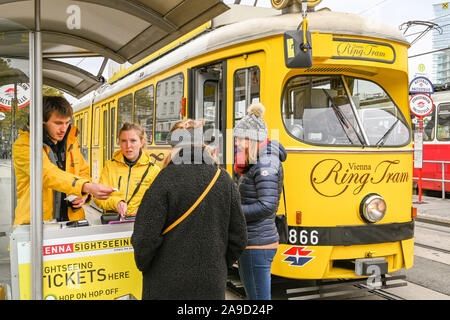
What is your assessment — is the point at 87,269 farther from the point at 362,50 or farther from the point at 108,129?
the point at 108,129

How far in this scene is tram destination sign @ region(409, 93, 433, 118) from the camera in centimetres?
1054

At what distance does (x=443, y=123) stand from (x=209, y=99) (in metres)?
9.61

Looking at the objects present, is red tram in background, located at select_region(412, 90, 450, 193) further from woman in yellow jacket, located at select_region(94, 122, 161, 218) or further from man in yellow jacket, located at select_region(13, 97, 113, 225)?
man in yellow jacket, located at select_region(13, 97, 113, 225)

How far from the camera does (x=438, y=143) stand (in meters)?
12.8

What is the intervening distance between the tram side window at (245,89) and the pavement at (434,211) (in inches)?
251

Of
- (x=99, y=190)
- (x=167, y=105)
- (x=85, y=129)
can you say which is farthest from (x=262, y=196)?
(x=85, y=129)

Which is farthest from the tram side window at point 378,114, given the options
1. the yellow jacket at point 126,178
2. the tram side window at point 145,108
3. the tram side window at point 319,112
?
the tram side window at point 145,108

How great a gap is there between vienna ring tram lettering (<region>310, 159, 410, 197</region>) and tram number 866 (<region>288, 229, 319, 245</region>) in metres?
0.40

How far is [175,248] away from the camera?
7.58 feet

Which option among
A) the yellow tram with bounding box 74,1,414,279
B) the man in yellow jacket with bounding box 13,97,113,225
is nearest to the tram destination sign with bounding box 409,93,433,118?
the yellow tram with bounding box 74,1,414,279

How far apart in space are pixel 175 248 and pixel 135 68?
6.76 meters

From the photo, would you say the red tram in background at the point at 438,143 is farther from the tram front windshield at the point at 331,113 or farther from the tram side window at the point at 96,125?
the tram side window at the point at 96,125
